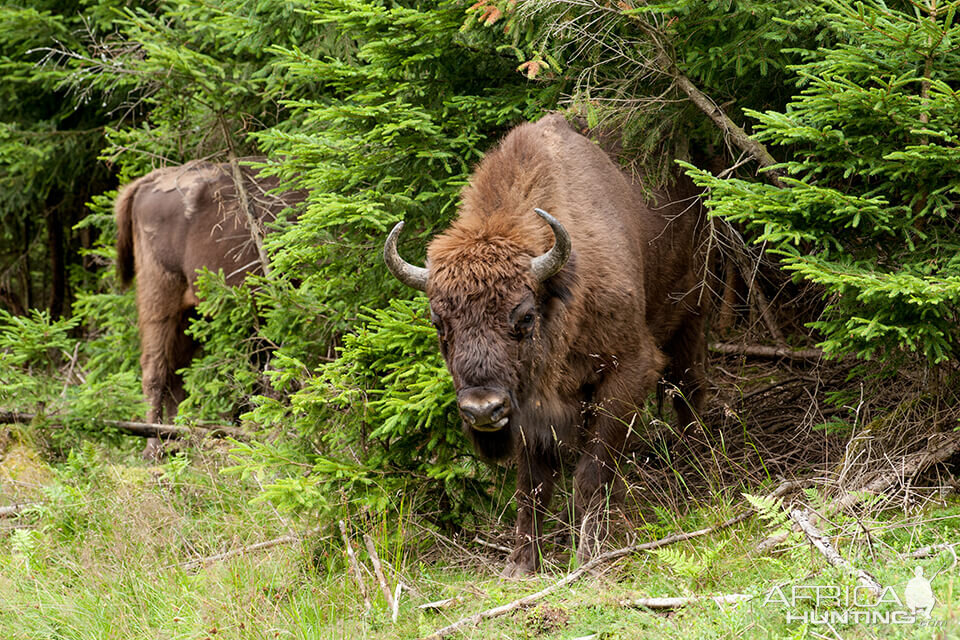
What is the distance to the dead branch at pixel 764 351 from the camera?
7.00 metres

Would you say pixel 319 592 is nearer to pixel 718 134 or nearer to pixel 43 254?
pixel 718 134

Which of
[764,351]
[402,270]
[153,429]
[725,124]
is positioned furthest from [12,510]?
[764,351]

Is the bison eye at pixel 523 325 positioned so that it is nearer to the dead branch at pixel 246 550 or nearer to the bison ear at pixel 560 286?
the bison ear at pixel 560 286

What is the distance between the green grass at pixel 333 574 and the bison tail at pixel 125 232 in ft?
11.5

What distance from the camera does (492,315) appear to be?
5.06 meters

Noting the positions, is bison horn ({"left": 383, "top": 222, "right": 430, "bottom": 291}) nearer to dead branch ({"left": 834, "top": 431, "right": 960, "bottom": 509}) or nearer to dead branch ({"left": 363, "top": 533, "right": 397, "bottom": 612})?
dead branch ({"left": 363, "top": 533, "right": 397, "bottom": 612})

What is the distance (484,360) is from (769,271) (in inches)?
138

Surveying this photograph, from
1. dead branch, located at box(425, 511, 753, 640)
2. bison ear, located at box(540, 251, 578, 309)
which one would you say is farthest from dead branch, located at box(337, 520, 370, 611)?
bison ear, located at box(540, 251, 578, 309)

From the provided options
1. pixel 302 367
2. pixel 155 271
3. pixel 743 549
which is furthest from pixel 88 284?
pixel 743 549

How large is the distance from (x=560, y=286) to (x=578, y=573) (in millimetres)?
1557

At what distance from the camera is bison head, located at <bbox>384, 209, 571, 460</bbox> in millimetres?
4926

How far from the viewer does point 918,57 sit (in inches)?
185

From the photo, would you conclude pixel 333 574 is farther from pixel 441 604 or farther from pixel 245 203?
pixel 245 203

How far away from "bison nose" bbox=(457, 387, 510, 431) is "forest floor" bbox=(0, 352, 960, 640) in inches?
33.1
